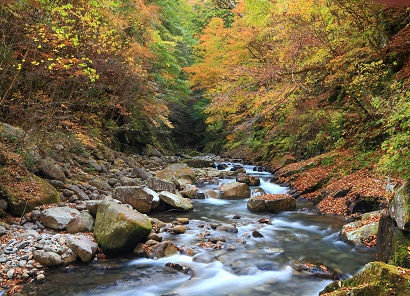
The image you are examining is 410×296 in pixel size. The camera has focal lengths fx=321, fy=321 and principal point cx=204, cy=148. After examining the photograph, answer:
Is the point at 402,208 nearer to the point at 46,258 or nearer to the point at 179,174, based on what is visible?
the point at 46,258

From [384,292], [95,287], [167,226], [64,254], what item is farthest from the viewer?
[167,226]

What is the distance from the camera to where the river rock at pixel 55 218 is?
6.87 metres

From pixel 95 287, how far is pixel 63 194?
171 inches

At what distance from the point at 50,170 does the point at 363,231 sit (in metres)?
8.32

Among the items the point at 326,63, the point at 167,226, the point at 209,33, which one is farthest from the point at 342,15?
the point at 209,33

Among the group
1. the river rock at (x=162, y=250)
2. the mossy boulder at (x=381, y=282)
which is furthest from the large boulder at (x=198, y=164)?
the mossy boulder at (x=381, y=282)

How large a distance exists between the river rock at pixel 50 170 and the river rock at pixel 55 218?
2.31m

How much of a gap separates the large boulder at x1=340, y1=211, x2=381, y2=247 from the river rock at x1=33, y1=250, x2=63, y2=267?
579cm

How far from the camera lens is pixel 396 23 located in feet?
31.2

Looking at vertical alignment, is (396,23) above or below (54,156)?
above

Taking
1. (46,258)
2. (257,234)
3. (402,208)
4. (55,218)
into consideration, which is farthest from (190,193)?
(402,208)

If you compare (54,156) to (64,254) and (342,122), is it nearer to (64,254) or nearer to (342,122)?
(64,254)

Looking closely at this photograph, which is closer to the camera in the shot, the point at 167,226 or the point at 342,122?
the point at 167,226

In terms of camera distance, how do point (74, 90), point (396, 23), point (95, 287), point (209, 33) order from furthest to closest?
point (209, 33) → point (74, 90) → point (396, 23) → point (95, 287)
